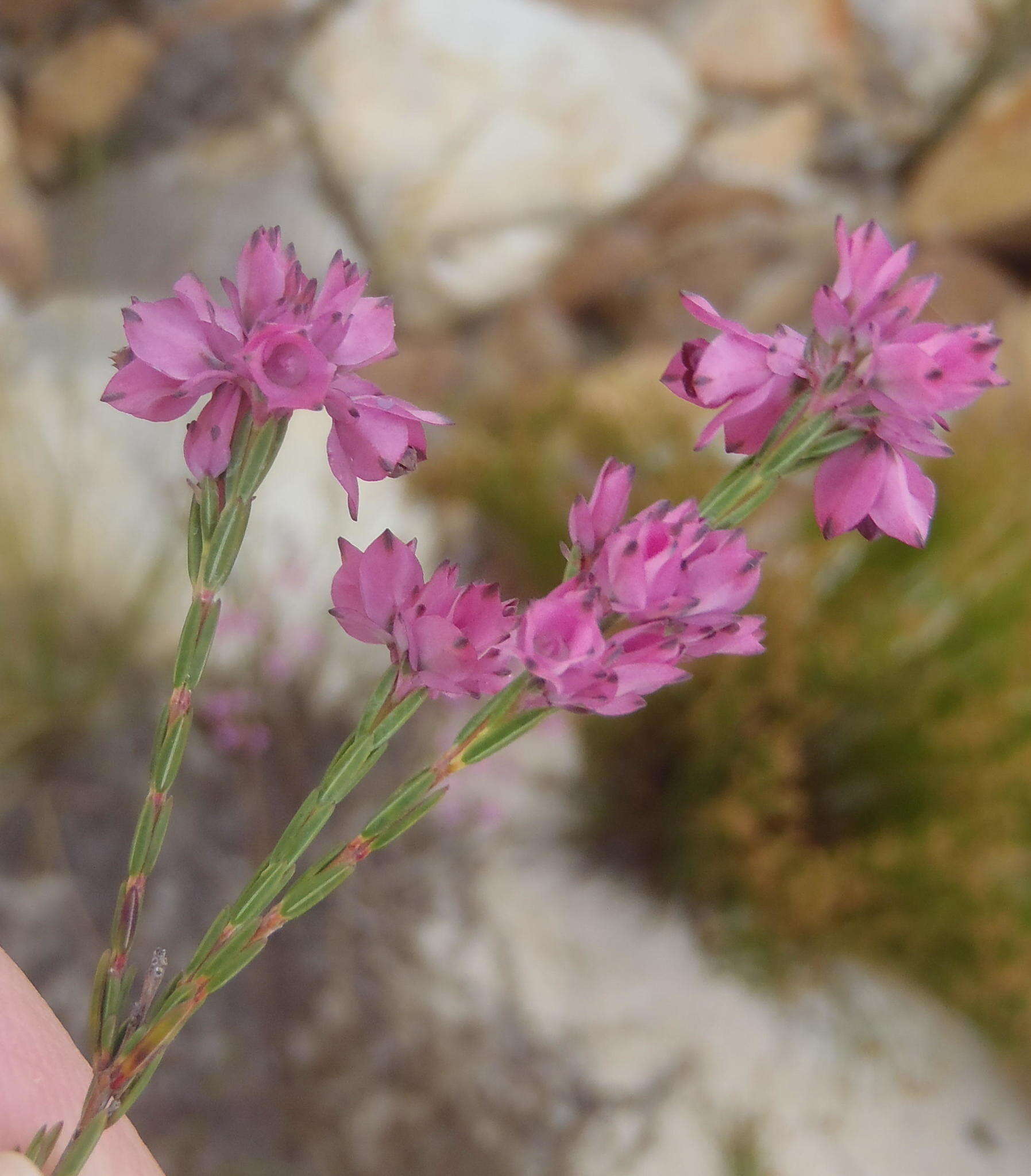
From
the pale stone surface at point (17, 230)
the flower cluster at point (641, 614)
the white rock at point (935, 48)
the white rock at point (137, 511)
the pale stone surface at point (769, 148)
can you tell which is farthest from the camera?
the white rock at point (935, 48)

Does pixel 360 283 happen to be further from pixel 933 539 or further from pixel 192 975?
pixel 933 539

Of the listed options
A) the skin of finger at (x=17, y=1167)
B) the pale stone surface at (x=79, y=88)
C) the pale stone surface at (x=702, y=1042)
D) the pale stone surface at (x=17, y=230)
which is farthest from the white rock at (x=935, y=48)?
the skin of finger at (x=17, y=1167)

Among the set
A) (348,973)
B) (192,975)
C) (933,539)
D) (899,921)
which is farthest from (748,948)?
(192,975)

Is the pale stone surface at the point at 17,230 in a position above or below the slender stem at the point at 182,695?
below

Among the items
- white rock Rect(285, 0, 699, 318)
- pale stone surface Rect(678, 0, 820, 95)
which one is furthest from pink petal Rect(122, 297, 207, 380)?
pale stone surface Rect(678, 0, 820, 95)

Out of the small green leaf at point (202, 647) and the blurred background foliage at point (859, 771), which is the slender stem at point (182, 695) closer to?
the small green leaf at point (202, 647)

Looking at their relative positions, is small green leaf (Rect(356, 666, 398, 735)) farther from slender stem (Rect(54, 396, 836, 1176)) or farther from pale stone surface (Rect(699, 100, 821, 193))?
pale stone surface (Rect(699, 100, 821, 193))

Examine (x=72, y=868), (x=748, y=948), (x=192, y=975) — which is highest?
(x=192, y=975)
